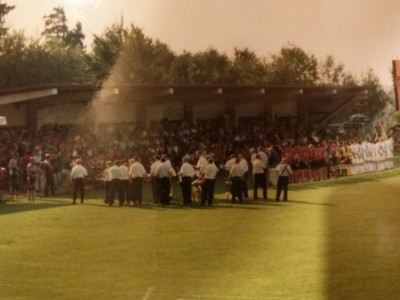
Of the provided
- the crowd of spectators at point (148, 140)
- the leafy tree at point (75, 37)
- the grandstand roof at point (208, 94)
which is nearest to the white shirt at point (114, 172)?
the crowd of spectators at point (148, 140)

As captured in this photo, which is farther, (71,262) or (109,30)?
(109,30)

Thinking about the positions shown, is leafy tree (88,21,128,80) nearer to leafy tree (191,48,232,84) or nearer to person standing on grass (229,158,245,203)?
leafy tree (191,48,232,84)

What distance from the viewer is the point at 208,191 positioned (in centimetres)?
3019

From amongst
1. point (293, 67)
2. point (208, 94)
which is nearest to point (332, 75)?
point (293, 67)

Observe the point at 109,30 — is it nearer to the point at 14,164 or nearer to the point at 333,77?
the point at 333,77

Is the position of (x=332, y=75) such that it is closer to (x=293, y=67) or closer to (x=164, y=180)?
(x=293, y=67)

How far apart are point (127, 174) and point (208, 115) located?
79.2 feet

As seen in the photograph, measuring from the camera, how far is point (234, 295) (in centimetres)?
1423

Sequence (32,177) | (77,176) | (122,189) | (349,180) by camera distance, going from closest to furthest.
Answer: (122,189), (77,176), (32,177), (349,180)

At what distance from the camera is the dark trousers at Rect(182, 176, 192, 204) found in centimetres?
3061

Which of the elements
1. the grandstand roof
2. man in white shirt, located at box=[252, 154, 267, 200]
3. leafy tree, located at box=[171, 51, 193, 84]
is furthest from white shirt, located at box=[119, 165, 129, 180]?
leafy tree, located at box=[171, 51, 193, 84]

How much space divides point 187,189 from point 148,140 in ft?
47.8

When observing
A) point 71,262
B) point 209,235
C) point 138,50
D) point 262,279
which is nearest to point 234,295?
point 262,279

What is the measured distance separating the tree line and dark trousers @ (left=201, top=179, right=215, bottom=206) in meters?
40.7
